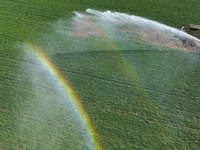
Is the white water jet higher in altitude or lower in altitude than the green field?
higher

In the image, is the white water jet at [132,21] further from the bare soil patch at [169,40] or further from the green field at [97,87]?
the green field at [97,87]

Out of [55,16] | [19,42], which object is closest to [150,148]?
[19,42]

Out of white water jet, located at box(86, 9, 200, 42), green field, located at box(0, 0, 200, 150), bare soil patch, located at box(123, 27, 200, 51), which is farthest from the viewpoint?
white water jet, located at box(86, 9, 200, 42)

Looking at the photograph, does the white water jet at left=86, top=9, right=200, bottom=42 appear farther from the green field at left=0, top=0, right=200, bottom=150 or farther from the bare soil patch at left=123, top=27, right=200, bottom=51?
the green field at left=0, top=0, right=200, bottom=150

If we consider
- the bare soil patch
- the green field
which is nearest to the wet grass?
the green field

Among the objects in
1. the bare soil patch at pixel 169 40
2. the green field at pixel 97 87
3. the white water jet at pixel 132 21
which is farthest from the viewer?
the white water jet at pixel 132 21

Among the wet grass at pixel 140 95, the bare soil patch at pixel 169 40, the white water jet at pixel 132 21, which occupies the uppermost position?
the white water jet at pixel 132 21

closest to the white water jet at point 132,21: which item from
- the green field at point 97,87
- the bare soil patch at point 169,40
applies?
the bare soil patch at point 169,40

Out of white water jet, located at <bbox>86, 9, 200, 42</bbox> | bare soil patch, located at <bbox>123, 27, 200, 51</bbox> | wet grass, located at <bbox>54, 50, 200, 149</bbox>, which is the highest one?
white water jet, located at <bbox>86, 9, 200, 42</bbox>

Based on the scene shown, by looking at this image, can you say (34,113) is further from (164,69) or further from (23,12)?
(23,12)
